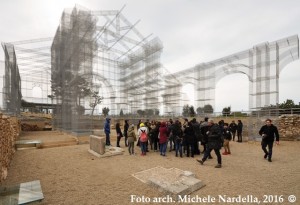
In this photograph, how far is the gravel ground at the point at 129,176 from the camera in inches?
174

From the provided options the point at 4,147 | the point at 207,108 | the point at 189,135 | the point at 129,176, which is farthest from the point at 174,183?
the point at 207,108

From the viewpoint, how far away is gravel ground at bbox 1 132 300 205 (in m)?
4.43

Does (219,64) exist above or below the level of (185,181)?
above

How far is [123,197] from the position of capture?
4.38m

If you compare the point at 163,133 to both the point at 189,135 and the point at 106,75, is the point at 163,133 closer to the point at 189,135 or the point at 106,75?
the point at 189,135

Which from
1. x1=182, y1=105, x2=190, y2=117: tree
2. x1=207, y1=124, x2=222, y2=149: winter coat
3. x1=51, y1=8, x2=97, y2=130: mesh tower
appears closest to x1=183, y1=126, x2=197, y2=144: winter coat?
x1=207, y1=124, x2=222, y2=149: winter coat

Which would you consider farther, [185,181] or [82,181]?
[82,181]

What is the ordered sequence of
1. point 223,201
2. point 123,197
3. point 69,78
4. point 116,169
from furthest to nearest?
point 69,78 < point 116,169 < point 123,197 < point 223,201

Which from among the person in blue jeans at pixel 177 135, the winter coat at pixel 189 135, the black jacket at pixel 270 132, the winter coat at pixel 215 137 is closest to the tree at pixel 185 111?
the person in blue jeans at pixel 177 135

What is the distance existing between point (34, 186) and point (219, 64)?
80.9ft

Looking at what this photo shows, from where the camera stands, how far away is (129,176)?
5.82m

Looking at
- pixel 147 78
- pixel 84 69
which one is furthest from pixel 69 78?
pixel 147 78

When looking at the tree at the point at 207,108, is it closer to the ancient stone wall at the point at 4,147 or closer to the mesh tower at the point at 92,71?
the mesh tower at the point at 92,71

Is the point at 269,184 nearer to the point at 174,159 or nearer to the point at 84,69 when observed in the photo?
the point at 174,159
